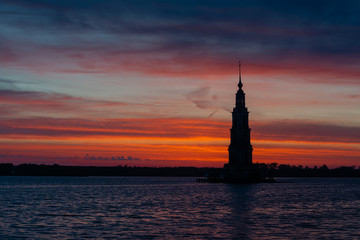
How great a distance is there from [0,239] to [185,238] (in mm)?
17038

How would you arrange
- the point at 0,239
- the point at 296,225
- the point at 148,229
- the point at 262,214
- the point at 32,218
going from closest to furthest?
1. the point at 0,239
2. the point at 148,229
3. the point at 296,225
4. the point at 32,218
5. the point at 262,214

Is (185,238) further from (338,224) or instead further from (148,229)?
(338,224)

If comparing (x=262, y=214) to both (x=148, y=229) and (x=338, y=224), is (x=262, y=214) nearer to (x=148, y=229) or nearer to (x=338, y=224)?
(x=338, y=224)

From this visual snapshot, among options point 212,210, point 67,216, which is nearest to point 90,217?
point 67,216

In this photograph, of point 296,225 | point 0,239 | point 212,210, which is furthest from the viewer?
point 212,210

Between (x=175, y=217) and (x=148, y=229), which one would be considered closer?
(x=148, y=229)

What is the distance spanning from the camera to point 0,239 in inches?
1924

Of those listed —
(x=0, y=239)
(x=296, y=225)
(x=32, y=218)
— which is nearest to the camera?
(x=0, y=239)

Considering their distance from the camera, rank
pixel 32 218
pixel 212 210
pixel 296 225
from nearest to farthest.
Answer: pixel 296 225
pixel 32 218
pixel 212 210

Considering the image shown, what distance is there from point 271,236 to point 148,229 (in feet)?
43.7

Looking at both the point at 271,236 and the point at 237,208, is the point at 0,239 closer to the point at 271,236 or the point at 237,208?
the point at 271,236

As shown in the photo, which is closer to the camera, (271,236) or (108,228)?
(271,236)

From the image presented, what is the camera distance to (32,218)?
6850 cm

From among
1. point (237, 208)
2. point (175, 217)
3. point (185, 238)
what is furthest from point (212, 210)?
point (185, 238)
